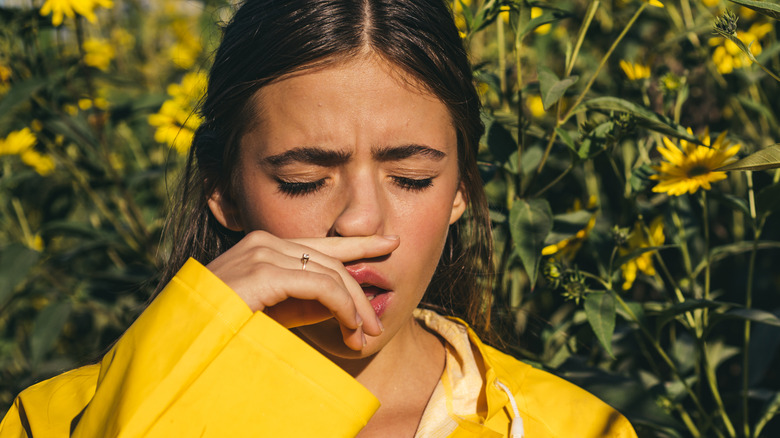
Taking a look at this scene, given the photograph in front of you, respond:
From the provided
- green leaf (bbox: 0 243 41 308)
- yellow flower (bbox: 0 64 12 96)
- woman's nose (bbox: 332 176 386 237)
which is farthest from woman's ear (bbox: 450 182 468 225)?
yellow flower (bbox: 0 64 12 96)

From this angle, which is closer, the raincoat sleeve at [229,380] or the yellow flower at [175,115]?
the raincoat sleeve at [229,380]

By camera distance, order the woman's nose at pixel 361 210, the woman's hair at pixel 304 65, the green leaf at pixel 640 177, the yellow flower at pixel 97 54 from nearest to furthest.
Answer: the woman's nose at pixel 361 210, the woman's hair at pixel 304 65, the green leaf at pixel 640 177, the yellow flower at pixel 97 54

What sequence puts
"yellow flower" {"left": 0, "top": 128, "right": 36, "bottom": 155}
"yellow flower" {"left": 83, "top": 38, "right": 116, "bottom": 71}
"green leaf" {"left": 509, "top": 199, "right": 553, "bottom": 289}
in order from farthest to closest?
"yellow flower" {"left": 83, "top": 38, "right": 116, "bottom": 71} < "yellow flower" {"left": 0, "top": 128, "right": 36, "bottom": 155} < "green leaf" {"left": 509, "top": 199, "right": 553, "bottom": 289}

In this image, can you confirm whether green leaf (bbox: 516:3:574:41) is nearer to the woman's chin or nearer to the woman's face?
the woman's face

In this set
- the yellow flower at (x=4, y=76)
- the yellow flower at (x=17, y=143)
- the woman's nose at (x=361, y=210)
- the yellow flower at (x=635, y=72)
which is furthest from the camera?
the yellow flower at (x=17, y=143)

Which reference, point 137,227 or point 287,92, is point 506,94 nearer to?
point 287,92

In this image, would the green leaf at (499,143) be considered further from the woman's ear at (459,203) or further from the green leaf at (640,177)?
the green leaf at (640,177)

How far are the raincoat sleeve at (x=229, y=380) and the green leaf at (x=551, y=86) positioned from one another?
571mm

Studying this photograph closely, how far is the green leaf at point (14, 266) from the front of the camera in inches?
61.5

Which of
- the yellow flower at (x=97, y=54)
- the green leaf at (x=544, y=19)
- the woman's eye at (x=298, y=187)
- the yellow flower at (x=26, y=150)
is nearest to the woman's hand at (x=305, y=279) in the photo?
the woman's eye at (x=298, y=187)

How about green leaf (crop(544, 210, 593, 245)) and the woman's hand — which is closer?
the woman's hand

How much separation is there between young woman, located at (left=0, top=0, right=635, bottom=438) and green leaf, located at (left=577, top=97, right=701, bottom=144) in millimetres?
215

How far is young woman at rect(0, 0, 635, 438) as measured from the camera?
2.58 ft

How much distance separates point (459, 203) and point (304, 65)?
397 mm
